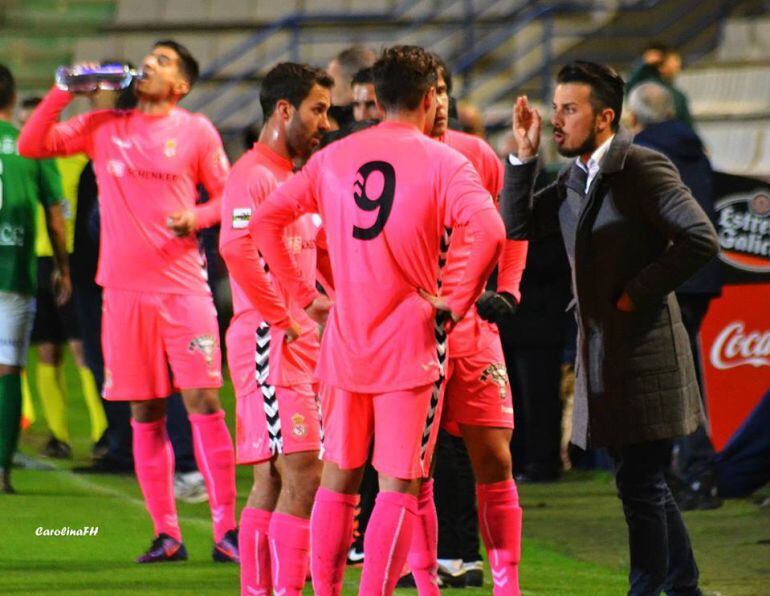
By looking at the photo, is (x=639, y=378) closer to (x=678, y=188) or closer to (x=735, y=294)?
(x=678, y=188)

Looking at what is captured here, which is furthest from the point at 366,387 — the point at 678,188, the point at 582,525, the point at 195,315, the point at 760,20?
the point at 760,20

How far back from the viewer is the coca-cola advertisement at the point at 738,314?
9.12 meters

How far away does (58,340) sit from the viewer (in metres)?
10.2

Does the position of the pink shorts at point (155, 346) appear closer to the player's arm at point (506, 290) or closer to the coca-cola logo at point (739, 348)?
the player's arm at point (506, 290)

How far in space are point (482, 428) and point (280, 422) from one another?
65cm

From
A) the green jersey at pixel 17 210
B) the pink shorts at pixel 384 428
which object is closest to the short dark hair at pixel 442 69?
the pink shorts at pixel 384 428

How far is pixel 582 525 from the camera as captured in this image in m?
7.95

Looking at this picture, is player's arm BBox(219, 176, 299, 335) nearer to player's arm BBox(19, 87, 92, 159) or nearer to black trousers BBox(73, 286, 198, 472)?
player's arm BBox(19, 87, 92, 159)

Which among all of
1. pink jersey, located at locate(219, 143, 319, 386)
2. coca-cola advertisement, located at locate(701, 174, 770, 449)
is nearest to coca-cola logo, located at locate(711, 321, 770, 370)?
coca-cola advertisement, located at locate(701, 174, 770, 449)

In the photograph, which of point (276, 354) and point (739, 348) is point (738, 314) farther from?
point (276, 354)

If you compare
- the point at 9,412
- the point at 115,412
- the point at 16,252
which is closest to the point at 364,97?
the point at 16,252

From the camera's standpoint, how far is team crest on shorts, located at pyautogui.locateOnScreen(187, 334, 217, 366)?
6.89 m

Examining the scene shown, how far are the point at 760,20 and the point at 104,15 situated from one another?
7.49 metres

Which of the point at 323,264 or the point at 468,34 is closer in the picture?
the point at 323,264
